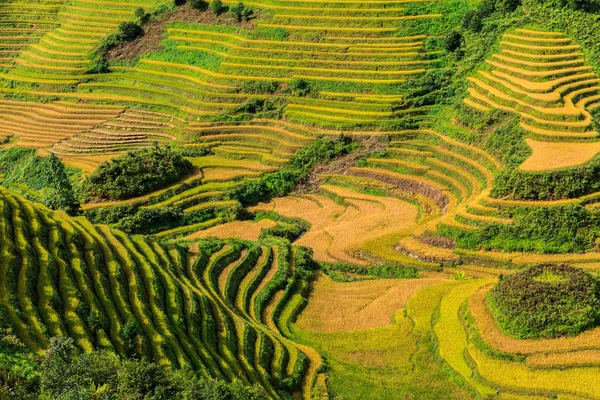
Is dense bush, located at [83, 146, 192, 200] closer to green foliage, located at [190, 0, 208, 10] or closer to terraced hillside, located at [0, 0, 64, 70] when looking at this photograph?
green foliage, located at [190, 0, 208, 10]

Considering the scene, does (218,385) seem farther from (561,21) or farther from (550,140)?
(561,21)

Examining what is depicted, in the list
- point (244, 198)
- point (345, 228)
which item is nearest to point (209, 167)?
point (244, 198)

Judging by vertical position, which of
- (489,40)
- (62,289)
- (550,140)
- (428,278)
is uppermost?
(489,40)

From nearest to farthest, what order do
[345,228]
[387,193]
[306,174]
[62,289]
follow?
1. [62,289]
2. [345,228]
3. [387,193]
4. [306,174]

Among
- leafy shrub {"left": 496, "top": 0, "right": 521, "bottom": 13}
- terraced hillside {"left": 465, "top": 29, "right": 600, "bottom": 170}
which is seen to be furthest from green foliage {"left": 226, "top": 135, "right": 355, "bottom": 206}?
leafy shrub {"left": 496, "top": 0, "right": 521, "bottom": 13}

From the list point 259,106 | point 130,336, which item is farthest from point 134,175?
point 130,336

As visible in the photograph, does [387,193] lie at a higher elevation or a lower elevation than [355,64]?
lower

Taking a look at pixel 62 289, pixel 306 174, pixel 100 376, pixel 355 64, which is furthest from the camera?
pixel 355 64

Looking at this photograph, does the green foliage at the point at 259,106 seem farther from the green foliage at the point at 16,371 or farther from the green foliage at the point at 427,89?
the green foliage at the point at 16,371
